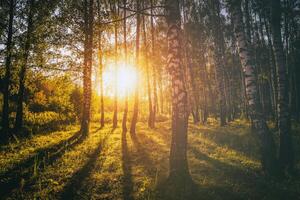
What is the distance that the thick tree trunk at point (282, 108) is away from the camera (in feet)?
24.0

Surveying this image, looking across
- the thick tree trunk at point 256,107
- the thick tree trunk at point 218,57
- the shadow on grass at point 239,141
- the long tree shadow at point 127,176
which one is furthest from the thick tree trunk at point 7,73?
the thick tree trunk at point 218,57

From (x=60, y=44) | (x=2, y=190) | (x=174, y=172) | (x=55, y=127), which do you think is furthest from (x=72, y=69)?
(x=174, y=172)

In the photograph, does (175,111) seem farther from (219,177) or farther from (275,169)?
(275,169)

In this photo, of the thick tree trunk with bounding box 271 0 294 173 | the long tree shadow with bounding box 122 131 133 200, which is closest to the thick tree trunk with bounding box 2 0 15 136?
the long tree shadow with bounding box 122 131 133 200

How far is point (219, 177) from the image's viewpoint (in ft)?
22.2

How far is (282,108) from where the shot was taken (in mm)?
7676

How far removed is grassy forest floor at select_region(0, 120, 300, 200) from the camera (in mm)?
5676

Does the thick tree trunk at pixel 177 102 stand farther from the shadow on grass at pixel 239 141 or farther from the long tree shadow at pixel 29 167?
the shadow on grass at pixel 239 141

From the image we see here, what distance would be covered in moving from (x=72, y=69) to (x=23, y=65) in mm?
3165

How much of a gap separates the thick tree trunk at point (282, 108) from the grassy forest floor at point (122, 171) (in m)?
0.74

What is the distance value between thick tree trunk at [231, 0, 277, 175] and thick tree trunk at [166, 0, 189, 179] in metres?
2.25

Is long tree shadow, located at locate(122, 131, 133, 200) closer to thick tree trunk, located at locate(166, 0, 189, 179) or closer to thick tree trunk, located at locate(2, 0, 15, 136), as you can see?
thick tree trunk, located at locate(166, 0, 189, 179)

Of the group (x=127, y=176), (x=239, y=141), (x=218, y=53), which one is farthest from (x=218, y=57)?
(x=127, y=176)

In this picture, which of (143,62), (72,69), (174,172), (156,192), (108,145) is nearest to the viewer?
(156,192)
